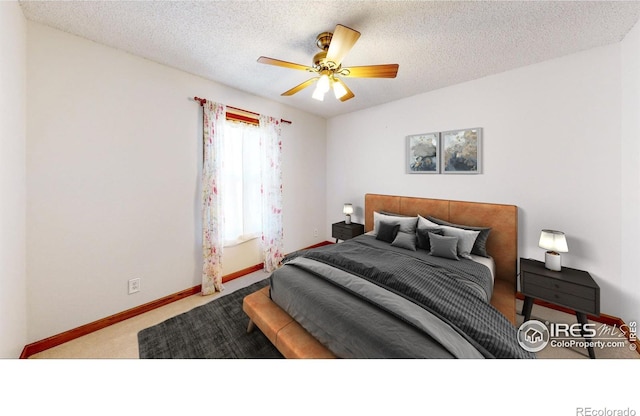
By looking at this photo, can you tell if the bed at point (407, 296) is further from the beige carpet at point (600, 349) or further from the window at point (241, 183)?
the window at point (241, 183)

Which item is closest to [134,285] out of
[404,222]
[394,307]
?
[394,307]

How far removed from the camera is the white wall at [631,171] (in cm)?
165

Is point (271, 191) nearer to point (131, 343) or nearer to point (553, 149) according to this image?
point (131, 343)

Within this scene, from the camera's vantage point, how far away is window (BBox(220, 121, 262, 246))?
2.81 metres

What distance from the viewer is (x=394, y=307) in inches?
48.4

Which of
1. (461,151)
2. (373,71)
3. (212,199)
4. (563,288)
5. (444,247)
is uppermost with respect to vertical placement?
(373,71)

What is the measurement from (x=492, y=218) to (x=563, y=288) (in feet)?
2.89

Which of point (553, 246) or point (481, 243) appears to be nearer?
point (553, 246)

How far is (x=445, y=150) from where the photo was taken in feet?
9.21

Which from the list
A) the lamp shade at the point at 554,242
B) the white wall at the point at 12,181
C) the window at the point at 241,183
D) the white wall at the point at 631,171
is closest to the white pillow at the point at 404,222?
the lamp shade at the point at 554,242

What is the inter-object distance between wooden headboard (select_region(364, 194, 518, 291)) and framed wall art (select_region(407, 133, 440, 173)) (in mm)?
432
